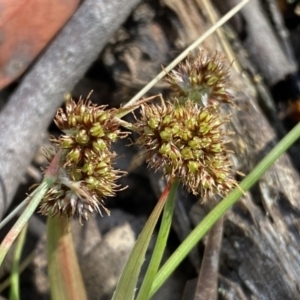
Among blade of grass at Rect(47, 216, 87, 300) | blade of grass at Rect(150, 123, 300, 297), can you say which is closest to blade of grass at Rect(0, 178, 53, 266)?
blade of grass at Rect(47, 216, 87, 300)

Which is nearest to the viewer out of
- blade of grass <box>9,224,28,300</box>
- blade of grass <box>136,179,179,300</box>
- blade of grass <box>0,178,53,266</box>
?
blade of grass <box>0,178,53,266</box>

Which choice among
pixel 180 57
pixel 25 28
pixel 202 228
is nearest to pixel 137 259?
pixel 202 228

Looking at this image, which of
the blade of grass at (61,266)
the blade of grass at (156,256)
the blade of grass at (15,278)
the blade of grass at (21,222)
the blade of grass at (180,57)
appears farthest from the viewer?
the blade of grass at (180,57)

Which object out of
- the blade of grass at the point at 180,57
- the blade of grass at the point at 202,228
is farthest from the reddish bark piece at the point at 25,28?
the blade of grass at the point at 202,228

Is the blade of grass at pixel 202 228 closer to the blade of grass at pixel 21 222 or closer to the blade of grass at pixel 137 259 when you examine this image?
the blade of grass at pixel 137 259

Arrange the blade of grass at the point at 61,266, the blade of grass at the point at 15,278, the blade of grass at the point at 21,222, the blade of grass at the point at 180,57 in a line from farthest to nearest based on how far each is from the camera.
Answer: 1. the blade of grass at the point at 180,57
2. the blade of grass at the point at 15,278
3. the blade of grass at the point at 61,266
4. the blade of grass at the point at 21,222

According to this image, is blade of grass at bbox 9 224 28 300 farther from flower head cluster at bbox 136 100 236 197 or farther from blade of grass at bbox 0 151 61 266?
flower head cluster at bbox 136 100 236 197
